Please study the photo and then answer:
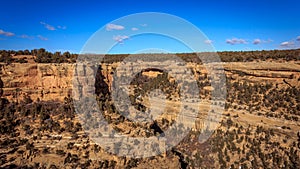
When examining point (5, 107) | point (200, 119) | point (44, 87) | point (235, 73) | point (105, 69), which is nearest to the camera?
point (5, 107)

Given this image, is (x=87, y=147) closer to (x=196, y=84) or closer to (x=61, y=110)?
(x=61, y=110)

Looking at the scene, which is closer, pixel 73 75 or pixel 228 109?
pixel 73 75

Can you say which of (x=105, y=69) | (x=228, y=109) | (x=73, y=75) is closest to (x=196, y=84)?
(x=228, y=109)

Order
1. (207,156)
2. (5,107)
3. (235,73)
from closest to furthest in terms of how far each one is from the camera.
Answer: (5,107) → (207,156) → (235,73)

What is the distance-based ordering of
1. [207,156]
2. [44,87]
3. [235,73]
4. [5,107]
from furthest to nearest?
[235,73] < [207,156] < [44,87] < [5,107]

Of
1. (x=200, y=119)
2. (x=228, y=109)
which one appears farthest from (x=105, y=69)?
(x=228, y=109)

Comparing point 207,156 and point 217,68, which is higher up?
point 217,68

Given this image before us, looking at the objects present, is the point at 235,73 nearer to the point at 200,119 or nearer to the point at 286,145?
the point at 200,119

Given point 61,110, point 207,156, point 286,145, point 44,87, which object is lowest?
point 207,156

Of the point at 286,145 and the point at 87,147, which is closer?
the point at 87,147
